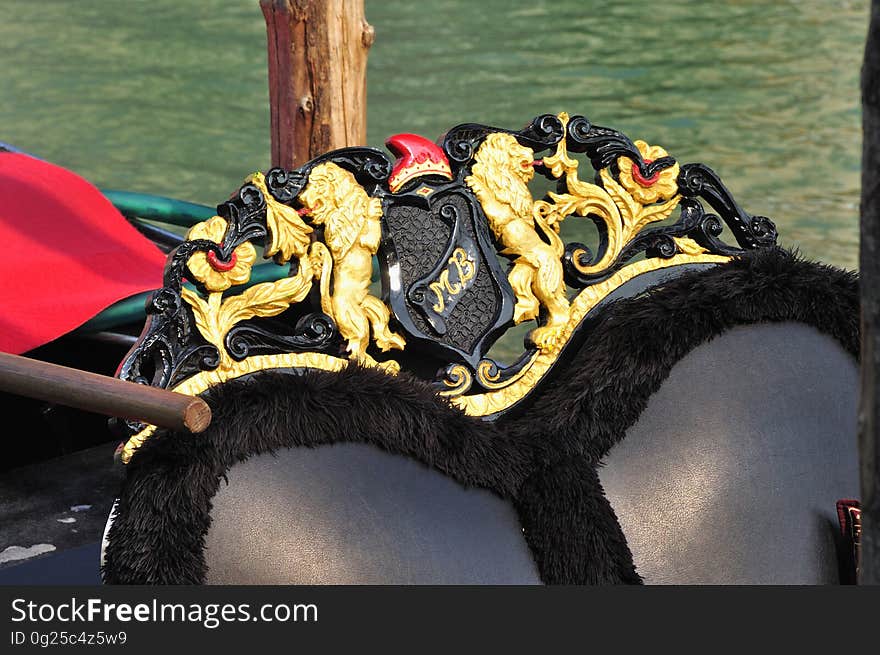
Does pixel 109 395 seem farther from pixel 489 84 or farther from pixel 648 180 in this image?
pixel 489 84

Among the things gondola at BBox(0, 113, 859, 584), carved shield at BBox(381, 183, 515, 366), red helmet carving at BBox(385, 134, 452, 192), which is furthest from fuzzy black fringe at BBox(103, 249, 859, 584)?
red helmet carving at BBox(385, 134, 452, 192)

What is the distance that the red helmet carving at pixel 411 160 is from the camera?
1.73 metres

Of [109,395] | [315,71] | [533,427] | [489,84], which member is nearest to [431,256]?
[533,427]

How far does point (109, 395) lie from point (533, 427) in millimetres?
603

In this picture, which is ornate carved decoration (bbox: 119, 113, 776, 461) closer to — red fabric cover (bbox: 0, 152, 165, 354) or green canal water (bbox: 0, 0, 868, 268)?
red fabric cover (bbox: 0, 152, 165, 354)

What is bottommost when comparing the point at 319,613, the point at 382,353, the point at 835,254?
the point at 835,254

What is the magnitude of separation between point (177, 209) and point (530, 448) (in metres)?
1.31

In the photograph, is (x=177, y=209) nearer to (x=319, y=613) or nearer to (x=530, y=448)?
(x=530, y=448)

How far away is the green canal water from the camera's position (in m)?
6.86

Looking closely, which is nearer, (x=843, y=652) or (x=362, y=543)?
(x=843, y=652)

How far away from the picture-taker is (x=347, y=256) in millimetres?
1668

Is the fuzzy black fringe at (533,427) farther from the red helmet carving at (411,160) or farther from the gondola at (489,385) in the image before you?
the red helmet carving at (411,160)

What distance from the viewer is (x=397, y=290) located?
5.59ft

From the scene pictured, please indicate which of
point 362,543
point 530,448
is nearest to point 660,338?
point 530,448
